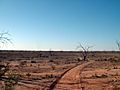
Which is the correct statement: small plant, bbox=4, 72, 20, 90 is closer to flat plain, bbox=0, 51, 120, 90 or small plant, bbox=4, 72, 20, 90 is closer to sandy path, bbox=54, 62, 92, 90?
flat plain, bbox=0, 51, 120, 90

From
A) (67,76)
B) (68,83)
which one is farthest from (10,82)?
(67,76)

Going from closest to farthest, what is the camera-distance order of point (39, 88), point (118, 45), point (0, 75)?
point (39, 88)
point (0, 75)
point (118, 45)

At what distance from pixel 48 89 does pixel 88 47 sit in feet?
276

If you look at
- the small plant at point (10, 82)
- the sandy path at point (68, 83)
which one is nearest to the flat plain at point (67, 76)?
the sandy path at point (68, 83)

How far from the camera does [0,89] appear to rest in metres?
23.5

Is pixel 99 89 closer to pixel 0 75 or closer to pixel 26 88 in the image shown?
pixel 26 88

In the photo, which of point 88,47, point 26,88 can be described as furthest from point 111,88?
point 88,47

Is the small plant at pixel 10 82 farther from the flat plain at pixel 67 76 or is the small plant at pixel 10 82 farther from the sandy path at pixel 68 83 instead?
the sandy path at pixel 68 83

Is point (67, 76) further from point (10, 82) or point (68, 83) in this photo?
point (10, 82)

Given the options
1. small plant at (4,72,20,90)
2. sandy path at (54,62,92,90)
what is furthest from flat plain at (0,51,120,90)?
small plant at (4,72,20,90)

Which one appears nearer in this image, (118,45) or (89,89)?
(89,89)

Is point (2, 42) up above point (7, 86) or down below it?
above

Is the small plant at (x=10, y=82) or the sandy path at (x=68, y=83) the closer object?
the small plant at (x=10, y=82)

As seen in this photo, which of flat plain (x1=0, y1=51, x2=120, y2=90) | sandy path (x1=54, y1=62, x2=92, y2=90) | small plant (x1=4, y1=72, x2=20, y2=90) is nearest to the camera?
small plant (x1=4, y1=72, x2=20, y2=90)
